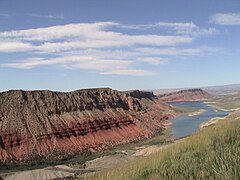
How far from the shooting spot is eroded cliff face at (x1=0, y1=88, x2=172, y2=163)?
6175 cm

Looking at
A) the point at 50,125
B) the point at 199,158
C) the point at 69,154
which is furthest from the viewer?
the point at 50,125

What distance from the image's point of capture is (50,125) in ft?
227

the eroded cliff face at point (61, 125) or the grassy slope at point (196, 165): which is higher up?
the grassy slope at point (196, 165)

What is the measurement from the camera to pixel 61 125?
71.2 m

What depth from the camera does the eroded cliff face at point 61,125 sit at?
203 feet

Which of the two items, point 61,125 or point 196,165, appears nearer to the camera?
point 196,165

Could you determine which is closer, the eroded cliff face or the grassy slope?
the grassy slope

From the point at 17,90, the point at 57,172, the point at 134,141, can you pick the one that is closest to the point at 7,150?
the point at 17,90

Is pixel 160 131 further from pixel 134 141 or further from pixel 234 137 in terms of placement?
pixel 234 137

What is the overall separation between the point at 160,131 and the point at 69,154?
35061 millimetres

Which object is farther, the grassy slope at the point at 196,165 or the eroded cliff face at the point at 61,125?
the eroded cliff face at the point at 61,125

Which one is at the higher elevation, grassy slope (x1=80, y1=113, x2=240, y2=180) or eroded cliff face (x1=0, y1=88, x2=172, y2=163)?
grassy slope (x1=80, y1=113, x2=240, y2=180)

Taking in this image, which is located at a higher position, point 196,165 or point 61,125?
point 196,165

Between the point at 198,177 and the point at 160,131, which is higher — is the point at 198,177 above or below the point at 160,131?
above
